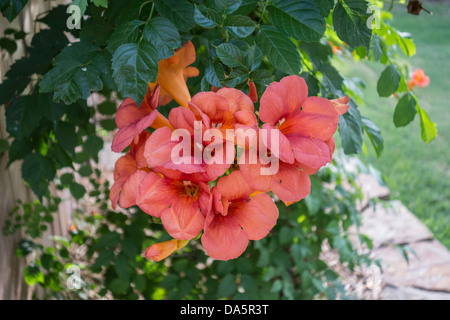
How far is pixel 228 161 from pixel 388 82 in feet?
1.98

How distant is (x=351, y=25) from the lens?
730mm

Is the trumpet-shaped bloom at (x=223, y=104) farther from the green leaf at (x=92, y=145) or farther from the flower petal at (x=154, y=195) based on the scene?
the green leaf at (x=92, y=145)

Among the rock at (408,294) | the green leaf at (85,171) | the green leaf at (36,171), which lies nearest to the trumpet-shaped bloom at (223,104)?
the green leaf at (36,171)

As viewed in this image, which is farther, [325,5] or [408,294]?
[408,294]

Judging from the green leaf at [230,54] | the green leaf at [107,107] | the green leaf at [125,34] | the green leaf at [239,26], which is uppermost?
the green leaf at [239,26]

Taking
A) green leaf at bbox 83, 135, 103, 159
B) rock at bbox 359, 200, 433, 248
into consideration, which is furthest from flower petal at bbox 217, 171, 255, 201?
rock at bbox 359, 200, 433, 248

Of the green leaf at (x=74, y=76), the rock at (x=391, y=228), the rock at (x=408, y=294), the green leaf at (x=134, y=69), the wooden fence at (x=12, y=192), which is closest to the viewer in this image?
the green leaf at (x=134, y=69)

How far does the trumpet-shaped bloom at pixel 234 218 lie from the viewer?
0.57 m

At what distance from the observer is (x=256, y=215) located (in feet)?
2.00

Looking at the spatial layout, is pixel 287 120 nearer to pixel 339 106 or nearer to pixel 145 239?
pixel 339 106

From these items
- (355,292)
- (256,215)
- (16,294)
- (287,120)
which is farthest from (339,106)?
(355,292)

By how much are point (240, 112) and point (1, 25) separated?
1192 millimetres
